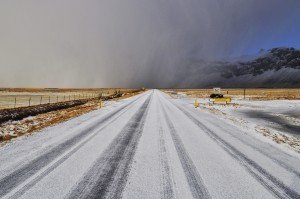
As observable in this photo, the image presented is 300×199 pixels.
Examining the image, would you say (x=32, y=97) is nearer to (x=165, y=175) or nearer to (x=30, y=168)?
(x=30, y=168)

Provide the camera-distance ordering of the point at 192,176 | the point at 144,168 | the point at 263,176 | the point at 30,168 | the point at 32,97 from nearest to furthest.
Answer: the point at 192,176 → the point at 263,176 → the point at 30,168 → the point at 144,168 → the point at 32,97

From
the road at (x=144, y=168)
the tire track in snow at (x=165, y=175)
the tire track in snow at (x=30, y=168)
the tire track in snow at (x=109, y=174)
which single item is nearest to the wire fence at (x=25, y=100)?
the tire track in snow at (x=30, y=168)

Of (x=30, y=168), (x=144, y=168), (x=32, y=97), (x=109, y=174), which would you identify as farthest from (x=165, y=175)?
(x=32, y=97)

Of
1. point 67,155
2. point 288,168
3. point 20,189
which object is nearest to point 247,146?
point 288,168

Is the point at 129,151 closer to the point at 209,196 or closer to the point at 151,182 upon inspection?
the point at 151,182

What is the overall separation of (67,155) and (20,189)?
9.93ft

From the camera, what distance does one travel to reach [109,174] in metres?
7.03

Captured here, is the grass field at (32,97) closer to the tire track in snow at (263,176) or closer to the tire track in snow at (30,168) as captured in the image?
the tire track in snow at (30,168)

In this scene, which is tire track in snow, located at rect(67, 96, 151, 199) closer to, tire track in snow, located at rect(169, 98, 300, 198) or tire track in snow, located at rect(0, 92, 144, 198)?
tire track in snow, located at rect(0, 92, 144, 198)

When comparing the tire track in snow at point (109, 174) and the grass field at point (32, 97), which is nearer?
the tire track in snow at point (109, 174)

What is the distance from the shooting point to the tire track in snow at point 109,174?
578 cm

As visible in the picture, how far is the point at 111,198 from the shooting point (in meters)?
5.50

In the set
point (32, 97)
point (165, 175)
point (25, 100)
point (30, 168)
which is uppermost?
point (165, 175)

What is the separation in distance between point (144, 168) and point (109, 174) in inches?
43.9
